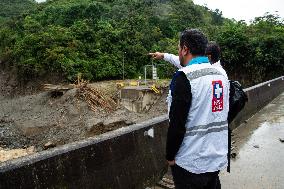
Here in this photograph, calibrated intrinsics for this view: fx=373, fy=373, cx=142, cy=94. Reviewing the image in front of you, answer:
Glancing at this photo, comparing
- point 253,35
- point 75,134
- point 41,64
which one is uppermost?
point 253,35

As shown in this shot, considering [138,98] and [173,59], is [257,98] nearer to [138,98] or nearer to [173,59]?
[173,59]

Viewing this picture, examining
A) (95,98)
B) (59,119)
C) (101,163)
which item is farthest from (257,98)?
(59,119)

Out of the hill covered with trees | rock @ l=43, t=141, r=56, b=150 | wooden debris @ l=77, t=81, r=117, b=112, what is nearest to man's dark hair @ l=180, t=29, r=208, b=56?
rock @ l=43, t=141, r=56, b=150

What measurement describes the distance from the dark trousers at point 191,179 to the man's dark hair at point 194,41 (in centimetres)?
89

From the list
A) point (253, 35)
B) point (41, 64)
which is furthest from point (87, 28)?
point (253, 35)

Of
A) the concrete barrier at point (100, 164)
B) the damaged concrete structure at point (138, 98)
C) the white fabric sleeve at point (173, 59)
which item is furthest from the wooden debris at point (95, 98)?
the white fabric sleeve at point (173, 59)

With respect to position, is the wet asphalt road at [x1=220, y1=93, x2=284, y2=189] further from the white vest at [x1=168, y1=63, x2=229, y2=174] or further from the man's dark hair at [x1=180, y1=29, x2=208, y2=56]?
the man's dark hair at [x1=180, y1=29, x2=208, y2=56]

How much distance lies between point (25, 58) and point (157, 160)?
3247cm

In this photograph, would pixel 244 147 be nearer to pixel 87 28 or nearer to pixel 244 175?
pixel 244 175

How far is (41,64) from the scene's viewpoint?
3484 centimetres

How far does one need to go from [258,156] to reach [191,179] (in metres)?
4.58

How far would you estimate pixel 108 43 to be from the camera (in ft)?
126

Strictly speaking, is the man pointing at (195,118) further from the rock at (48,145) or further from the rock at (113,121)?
the rock at (113,121)

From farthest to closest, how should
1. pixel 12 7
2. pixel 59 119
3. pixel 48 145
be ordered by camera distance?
pixel 12 7 → pixel 59 119 → pixel 48 145
